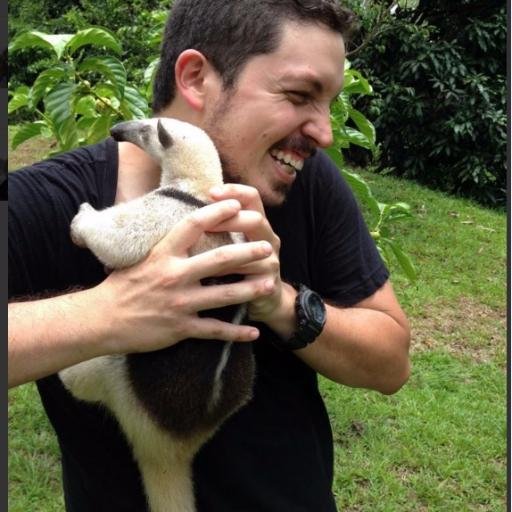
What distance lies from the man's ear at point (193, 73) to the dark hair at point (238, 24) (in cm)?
2

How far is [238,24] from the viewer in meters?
1.31

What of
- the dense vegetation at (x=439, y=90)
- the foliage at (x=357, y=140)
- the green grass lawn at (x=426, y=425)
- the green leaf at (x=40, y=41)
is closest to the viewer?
the green leaf at (x=40, y=41)

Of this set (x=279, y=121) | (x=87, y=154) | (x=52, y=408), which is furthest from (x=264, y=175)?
(x=52, y=408)

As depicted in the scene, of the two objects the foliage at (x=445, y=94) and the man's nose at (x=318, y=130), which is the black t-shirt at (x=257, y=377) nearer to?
the man's nose at (x=318, y=130)

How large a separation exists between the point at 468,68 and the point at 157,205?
7.05m

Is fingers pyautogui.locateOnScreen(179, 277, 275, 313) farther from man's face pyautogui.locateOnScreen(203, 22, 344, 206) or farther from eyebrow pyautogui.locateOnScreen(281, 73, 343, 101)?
eyebrow pyautogui.locateOnScreen(281, 73, 343, 101)

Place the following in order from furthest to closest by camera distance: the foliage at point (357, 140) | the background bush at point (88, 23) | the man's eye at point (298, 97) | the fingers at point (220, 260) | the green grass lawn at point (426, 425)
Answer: the background bush at point (88, 23)
the green grass lawn at point (426, 425)
the foliage at point (357, 140)
the man's eye at point (298, 97)
the fingers at point (220, 260)

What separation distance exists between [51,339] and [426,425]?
2.63 metres

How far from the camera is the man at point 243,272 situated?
3.60 feet

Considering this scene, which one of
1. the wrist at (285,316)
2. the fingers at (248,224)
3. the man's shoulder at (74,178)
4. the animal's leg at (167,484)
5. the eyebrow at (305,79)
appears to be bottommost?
the animal's leg at (167,484)

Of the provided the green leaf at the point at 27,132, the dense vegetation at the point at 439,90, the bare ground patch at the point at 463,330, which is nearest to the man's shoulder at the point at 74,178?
the green leaf at the point at 27,132

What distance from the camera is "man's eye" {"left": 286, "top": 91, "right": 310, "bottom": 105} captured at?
128 centimetres

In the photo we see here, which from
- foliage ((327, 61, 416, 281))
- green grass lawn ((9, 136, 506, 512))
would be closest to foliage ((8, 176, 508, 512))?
green grass lawn ((9, 136, 506, 512))

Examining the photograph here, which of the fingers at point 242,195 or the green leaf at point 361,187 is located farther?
the green leaf at point 361,187
